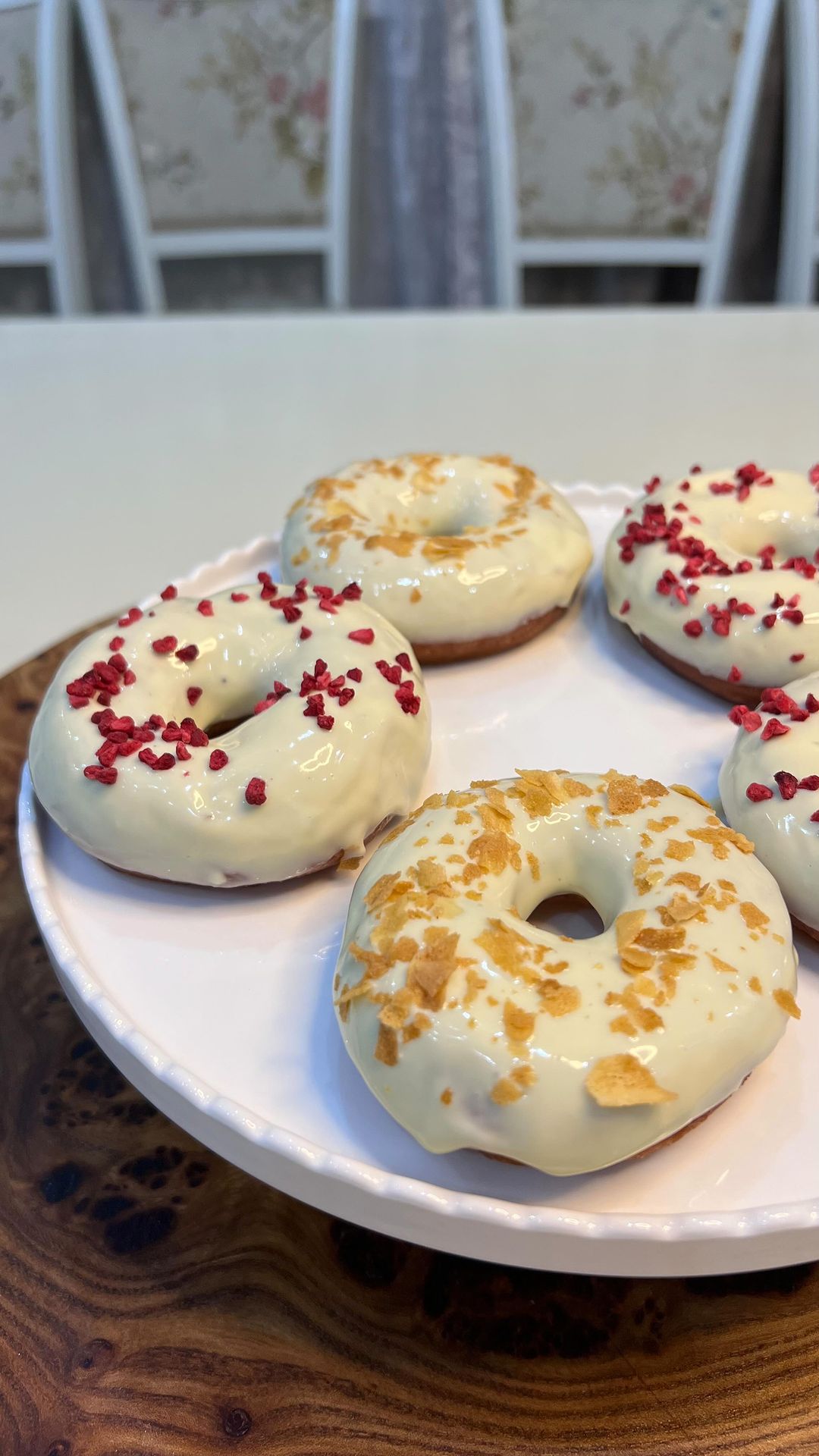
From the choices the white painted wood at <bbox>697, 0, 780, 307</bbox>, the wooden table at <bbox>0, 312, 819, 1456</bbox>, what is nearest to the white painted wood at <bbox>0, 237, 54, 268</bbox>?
the white painted wood at <bbox>697, 0, 780, 307</bbox>

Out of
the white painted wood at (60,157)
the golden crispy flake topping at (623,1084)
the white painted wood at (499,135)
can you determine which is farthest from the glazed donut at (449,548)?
the white painted wood at (60,157)

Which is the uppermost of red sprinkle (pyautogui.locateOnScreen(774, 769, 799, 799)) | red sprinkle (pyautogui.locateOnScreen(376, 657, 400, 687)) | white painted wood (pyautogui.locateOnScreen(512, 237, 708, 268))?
white painted wood (pyautogui.locateOnScreen(512, 237, 708, 268))

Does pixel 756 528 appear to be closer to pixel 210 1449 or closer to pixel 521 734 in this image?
pixel 521 734

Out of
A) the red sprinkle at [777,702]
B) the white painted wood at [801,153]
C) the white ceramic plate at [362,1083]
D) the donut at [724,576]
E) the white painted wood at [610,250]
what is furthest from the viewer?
the white painted wood at [610,250]

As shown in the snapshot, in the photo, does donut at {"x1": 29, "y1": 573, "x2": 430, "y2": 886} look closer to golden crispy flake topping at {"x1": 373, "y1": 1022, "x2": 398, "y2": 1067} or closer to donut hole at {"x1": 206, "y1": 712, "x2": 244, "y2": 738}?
donut hole at {"x1": 206, "y1": 712, "x2": 244, "y2": 738}

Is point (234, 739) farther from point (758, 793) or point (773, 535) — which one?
point (773, 535)

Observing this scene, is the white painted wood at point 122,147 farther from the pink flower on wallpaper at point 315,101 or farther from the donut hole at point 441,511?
the donut hole at point 441,511

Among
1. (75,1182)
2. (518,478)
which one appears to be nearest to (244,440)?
(518,478)
